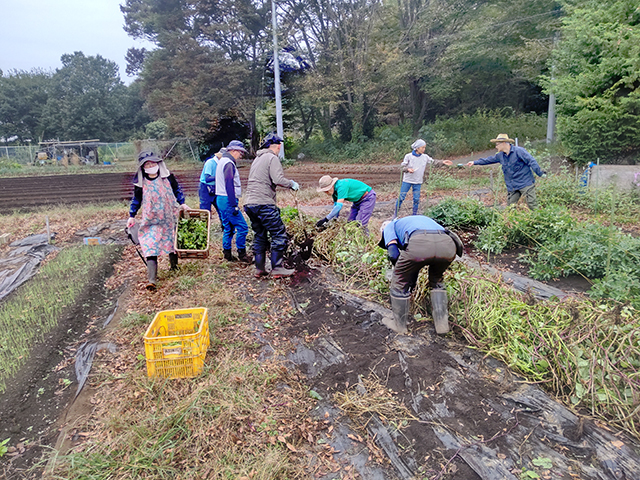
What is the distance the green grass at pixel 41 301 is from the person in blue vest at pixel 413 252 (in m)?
3.42

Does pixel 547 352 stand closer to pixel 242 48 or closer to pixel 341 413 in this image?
pixel 341 413

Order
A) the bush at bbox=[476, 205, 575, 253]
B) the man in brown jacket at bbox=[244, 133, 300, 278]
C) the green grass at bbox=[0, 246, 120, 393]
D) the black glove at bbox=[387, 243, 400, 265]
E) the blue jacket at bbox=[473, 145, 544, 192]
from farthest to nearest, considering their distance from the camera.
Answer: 1. the blue jacket at bbox=[473, 145, 544, 192]
2. the bush at bbox=[476, 205, 575, 253]
3. the man in brown jacket at bbox=[244, 133, 300, 278]
4. the green grass at bbox=[0, 246, 120, 393]
5. the black glove at bbox=[387, 243, 400, 265]

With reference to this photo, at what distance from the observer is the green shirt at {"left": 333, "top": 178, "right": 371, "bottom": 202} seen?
550 centimetres

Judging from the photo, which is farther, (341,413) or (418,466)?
(341,413)

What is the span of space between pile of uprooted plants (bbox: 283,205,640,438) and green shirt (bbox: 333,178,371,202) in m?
1.70

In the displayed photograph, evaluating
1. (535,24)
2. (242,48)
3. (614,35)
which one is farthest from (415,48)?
(614,35)

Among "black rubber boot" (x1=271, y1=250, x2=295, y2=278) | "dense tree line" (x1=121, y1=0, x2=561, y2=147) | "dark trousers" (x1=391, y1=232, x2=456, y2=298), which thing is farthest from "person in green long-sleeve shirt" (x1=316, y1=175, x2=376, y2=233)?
"dense tree line" (x1=121, y1=0, x2=561, y2=147)

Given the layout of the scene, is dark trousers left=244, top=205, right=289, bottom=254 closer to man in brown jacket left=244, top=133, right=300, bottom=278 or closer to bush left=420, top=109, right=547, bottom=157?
man in brown jacket left=244, top=133, right=300, bottom=278

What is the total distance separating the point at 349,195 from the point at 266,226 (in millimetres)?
1267

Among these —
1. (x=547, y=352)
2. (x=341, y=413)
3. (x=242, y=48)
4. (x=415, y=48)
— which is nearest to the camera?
(x=341, y=413)

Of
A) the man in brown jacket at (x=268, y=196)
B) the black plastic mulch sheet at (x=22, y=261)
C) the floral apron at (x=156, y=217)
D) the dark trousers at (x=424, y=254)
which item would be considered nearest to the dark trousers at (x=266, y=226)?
the man in brown jacket at (x=268, y=196)

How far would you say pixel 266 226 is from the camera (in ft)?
16.9

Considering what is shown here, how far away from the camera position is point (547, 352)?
2934 millimetres

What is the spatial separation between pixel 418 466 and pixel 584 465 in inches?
35.5
